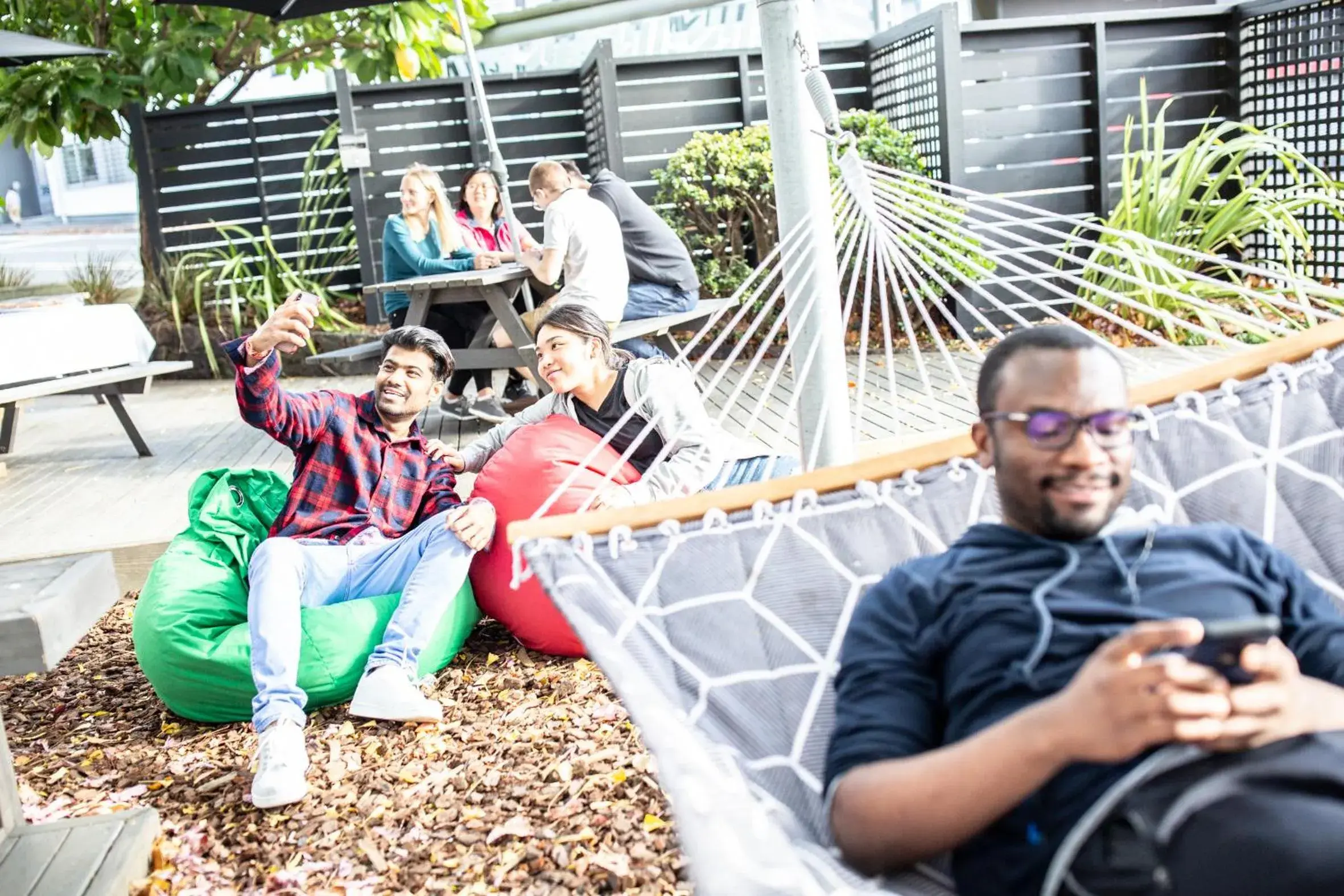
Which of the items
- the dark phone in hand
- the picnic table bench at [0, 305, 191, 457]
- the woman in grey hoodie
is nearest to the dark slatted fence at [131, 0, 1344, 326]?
the picnic table bench at [0, 305, 191, 457]

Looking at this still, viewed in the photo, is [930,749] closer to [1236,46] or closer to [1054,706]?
[1054,706]

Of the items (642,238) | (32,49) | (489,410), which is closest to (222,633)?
(489,410)

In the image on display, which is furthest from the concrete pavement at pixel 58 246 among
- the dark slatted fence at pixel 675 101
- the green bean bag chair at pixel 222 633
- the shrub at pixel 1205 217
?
the green bean bag chair at pixel 222 633

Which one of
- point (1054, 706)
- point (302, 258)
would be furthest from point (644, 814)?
point (302, 258)

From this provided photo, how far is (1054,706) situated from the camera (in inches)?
42.8

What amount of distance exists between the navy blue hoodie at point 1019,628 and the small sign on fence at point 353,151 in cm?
638

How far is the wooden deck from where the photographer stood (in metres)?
3.76

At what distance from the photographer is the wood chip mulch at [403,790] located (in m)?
1.98

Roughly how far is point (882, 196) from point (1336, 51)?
4585 mm

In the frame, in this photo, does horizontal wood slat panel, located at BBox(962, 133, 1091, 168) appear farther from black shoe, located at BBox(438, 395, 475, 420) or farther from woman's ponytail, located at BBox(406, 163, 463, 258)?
black shoe, located at BBox(438, 395, 475, 420)

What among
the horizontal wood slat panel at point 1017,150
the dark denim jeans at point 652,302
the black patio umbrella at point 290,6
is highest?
the black patio umbrella at point 290,6

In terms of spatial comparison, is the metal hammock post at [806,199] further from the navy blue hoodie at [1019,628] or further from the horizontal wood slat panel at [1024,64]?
the horizontal wood slat panel at [1024,64]

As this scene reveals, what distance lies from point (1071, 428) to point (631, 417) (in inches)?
53.0

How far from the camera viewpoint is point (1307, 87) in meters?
6.28
